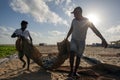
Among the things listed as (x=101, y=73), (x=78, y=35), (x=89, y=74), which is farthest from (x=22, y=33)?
(x=101, y=73)

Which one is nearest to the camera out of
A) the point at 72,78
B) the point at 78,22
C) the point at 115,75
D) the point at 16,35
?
the point at 72,78

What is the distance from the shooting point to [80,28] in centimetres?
675

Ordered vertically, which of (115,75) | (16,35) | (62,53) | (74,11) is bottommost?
(115,75)

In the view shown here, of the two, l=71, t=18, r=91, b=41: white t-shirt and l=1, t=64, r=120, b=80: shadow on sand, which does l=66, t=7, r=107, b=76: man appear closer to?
l=71, t=18, r=91, b=41: white t-shirt

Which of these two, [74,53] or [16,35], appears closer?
[74,53]

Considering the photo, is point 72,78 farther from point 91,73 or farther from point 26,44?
point 26,44

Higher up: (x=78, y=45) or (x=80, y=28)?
(x=80, y=28)

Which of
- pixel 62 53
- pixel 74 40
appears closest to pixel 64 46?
pixel 62 53

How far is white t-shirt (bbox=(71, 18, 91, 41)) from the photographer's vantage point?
673 centimetres

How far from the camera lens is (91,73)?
699cm

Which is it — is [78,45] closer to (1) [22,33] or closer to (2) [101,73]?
(2) [101,73]

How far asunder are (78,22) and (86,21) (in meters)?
0.25

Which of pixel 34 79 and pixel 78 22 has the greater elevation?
pixel 78 22

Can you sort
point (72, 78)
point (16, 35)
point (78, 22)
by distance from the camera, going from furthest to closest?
point (16, 35)
point (78, 22)
point (72, 78)
